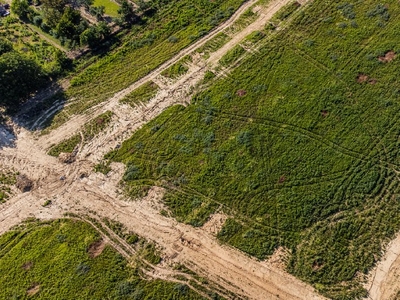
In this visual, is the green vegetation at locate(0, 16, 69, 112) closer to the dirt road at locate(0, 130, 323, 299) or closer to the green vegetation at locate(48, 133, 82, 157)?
the dirt road at locate(0, 130, 323, 299)

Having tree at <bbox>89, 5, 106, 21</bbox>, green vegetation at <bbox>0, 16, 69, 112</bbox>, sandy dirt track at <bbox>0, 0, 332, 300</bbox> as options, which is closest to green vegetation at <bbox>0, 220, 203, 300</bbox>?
sandy dirt track at <bbox>0, 0, 332, 300</bbox>

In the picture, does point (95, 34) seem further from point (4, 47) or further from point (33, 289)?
point (33, 289)

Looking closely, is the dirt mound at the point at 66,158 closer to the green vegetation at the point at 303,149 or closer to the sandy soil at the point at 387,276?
the green vegetation at the point at 303,149

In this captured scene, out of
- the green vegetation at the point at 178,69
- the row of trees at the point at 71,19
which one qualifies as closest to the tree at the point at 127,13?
the row of trees at the point at 71,19

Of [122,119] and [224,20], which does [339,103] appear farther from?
[122,119]

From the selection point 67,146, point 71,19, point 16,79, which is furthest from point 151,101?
point 71,19

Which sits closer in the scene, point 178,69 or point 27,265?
point 27,265
